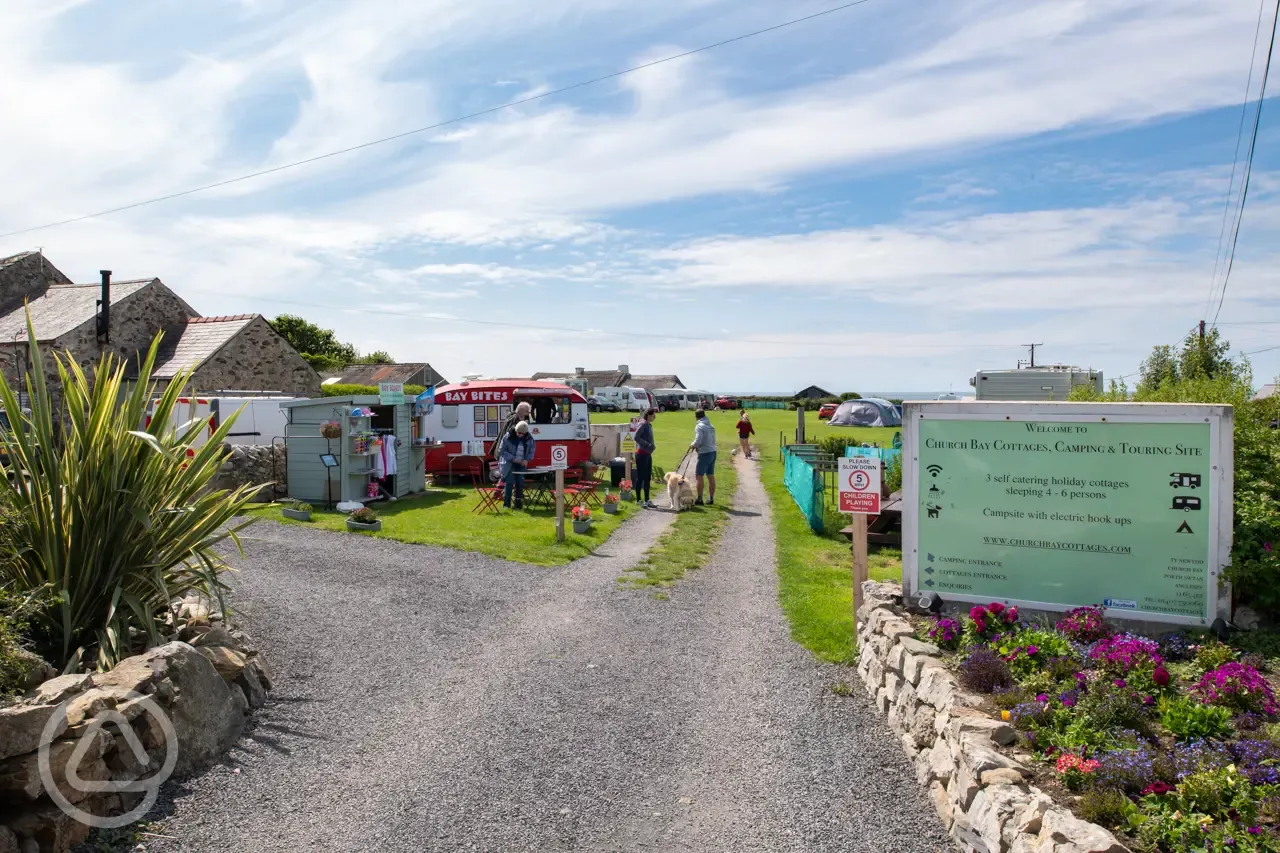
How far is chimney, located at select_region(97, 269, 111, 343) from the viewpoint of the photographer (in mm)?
25709

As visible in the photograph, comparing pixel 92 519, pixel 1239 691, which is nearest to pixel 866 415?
pixel 1239 691

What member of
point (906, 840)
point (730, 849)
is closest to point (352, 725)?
point (730, 849)

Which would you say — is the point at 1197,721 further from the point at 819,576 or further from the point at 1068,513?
the point at 819,576

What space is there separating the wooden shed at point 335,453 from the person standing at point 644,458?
504 cm

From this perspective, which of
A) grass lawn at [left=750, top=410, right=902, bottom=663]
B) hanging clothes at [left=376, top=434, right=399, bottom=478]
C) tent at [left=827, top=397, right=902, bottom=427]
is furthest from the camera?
tent at [left=827, top=397, right=902, bottom=427]

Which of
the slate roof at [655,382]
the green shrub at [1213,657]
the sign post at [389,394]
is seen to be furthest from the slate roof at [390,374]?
the green shrub at [1213,657]

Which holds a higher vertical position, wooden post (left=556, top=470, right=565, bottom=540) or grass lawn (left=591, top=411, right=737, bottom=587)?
wooden post (left=556, top=470, right=565, bottom=540)

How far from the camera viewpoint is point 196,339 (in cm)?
2889

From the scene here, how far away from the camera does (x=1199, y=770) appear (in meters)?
3.97

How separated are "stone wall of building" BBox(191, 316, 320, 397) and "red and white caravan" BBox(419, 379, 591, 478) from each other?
387 inches

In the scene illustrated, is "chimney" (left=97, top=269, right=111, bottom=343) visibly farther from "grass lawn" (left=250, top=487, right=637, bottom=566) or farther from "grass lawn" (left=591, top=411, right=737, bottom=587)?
"grass lawn" (left=591, top=411, right=737, bottom=587)

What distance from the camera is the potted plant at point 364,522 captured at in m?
13.5

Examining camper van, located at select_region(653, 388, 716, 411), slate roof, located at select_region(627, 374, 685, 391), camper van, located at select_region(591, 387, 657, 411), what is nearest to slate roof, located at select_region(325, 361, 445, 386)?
camper van, located at select_region(591, 387, 657, 411)

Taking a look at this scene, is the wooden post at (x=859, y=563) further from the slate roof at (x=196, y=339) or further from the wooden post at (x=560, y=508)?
the slate roof at (x=196, y=339)
